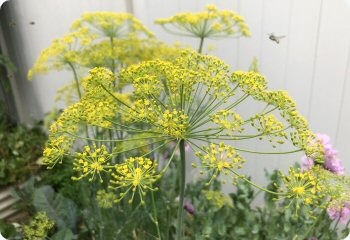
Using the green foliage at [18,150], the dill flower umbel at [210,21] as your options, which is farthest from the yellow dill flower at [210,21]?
the green foliage at [18,150]

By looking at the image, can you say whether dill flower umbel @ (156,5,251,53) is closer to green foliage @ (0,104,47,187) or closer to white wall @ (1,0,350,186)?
white wall @ (1,0,350,186)

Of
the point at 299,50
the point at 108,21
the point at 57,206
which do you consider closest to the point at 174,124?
the point at 108,21

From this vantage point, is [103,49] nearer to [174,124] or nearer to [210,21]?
[210,21]

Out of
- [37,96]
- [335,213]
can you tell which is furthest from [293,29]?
[37,96]

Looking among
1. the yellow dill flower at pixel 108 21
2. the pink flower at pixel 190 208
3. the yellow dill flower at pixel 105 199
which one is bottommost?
the pink flower at pixel 190 208

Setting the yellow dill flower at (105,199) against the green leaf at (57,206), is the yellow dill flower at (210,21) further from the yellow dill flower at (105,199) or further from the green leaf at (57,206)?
the green leaf at (57,206)

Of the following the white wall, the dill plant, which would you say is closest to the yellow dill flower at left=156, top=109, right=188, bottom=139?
the dill plant

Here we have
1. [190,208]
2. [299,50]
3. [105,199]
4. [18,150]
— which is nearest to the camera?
[105,199]

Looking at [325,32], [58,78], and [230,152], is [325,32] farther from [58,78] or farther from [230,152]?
[58,78]
